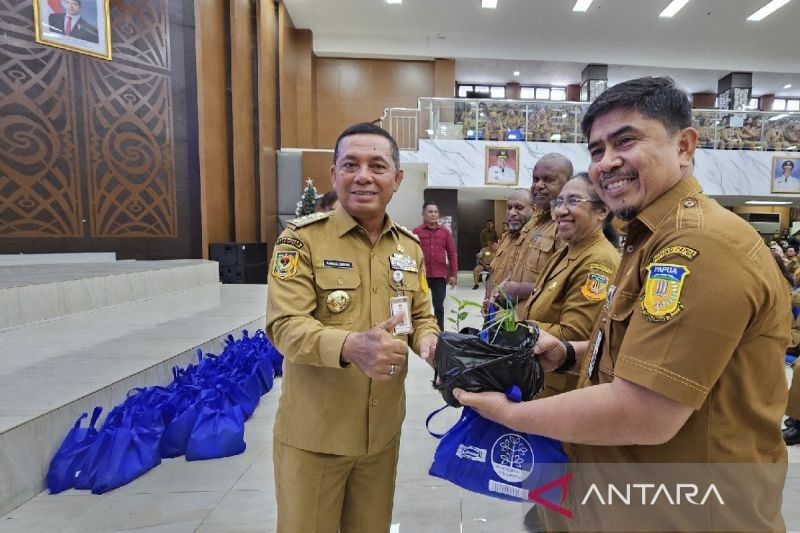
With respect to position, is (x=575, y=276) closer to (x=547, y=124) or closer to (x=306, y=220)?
(x=306, y=220)

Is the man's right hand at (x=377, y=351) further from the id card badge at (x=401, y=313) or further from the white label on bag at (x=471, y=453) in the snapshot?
the white label on bag at (x=471, y=453)

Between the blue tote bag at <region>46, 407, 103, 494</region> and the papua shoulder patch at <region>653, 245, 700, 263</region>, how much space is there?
95.7 inches

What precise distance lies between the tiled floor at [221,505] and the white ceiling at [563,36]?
11944mm

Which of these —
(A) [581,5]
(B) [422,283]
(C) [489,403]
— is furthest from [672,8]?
(C) [489,403]

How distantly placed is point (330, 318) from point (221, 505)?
1.34 m

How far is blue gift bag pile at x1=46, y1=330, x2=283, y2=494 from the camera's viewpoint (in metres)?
2.04

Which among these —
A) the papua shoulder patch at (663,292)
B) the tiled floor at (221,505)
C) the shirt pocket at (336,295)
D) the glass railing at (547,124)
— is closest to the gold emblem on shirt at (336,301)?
the shirt pocket at (336,295)

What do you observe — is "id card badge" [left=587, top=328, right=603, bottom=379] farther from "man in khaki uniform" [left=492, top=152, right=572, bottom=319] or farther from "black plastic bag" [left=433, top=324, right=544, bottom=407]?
"man in khaki uniform" [left=492, top=152, right=572, bottom=319]

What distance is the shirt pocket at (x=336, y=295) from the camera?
3.97 ft

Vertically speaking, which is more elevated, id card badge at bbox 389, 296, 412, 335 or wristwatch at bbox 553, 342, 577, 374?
id card badge at bbox 389, 296, 412, 335

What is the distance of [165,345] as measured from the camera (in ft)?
10.9

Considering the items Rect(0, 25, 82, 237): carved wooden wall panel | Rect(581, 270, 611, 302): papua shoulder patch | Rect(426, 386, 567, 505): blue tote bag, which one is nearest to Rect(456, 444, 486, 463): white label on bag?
Rect(426, 386, 567, 505): blue tote bag

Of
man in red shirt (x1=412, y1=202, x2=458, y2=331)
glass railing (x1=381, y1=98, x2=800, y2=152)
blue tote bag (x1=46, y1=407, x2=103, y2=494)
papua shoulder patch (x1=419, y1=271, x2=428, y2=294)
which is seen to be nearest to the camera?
papua shoulder patch (x1=419, y1=271, x2=428, y2=294)

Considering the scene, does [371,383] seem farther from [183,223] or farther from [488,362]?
[183,223]
